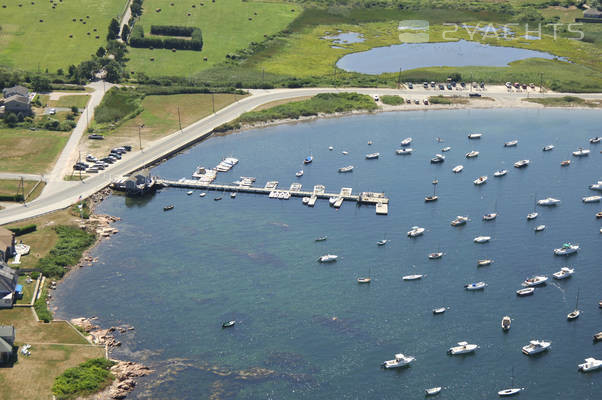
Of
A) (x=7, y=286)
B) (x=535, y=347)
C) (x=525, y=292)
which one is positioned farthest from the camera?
(x=525, y=292)

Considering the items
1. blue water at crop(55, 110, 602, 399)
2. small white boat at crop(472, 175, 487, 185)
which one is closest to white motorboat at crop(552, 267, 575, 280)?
blue water at crop(55, 110, 602, 399)

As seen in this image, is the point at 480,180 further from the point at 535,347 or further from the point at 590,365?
the point at 590,365

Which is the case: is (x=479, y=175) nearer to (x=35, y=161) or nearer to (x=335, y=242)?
(x=335, y=242)

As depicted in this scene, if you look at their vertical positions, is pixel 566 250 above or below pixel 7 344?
below

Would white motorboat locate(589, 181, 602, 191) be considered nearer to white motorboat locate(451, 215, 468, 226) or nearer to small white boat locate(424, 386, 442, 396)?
white motorboat locate(451, 215, 468, 226)

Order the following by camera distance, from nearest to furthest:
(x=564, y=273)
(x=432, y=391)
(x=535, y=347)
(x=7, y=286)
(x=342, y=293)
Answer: (x=432, y=391)
(x=535, y=347)
(x=7, y=286)
(x=342, y=293)
(x=564, y=273)

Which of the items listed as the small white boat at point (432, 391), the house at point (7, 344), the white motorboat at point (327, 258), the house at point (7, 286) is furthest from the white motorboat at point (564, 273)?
the house at point (7, 286)

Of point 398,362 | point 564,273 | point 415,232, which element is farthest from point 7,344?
point 564,273

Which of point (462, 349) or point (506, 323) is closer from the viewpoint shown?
point (462, 349)

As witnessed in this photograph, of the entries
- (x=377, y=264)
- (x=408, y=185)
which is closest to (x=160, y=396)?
(x=377, y=264)
